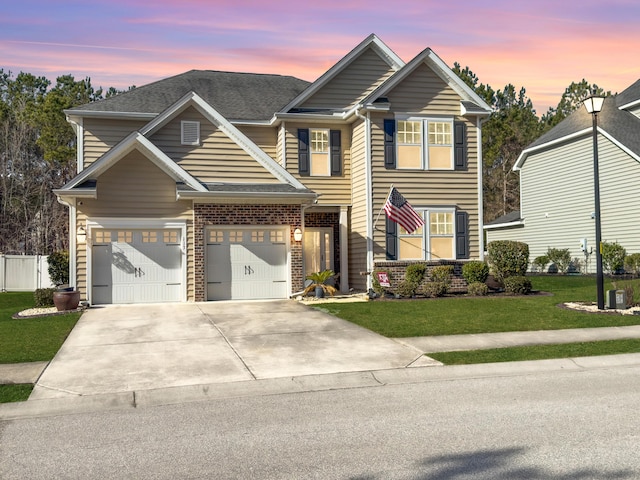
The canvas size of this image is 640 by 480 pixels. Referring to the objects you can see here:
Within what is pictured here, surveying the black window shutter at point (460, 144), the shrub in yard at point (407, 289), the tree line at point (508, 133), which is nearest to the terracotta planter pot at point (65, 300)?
the shrub in yard at point (407, 289)

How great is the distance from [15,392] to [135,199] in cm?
1149

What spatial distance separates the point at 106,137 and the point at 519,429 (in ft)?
61.7

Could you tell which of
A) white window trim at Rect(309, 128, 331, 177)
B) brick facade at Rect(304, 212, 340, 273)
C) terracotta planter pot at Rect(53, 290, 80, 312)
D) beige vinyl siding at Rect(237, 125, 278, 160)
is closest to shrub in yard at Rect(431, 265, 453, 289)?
brick facade at Rect(304, 212, 340, 273)

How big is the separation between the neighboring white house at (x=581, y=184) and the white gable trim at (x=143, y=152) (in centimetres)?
1816

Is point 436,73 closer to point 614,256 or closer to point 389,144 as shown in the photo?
point 389,144

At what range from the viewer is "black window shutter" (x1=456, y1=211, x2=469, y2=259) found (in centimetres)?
2245

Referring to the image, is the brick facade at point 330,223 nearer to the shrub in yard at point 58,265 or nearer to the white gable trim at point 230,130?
the white gable trim at point 230,130

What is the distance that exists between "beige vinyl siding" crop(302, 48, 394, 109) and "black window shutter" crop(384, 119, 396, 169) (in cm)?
217

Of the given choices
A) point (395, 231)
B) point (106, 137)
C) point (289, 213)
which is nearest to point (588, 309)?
point (395, 231)

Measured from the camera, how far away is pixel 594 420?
668 centimetres

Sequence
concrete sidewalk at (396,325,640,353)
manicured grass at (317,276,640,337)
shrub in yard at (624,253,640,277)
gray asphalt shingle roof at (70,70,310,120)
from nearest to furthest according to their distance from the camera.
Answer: concrete sidewalk at (396,325,640,353) → manicured grass at (317,276,640,337) → gray asphalt shingle roof at (70,70,310,120) → shrub in yard at (624,253,640,277)

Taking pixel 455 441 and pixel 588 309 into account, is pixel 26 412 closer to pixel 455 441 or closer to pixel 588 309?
pixel 455 441

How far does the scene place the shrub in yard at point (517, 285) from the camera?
20484 mm

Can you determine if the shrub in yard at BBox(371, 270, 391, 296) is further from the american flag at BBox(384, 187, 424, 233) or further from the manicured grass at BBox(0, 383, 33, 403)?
the manicured grass at BBox(0, 383, 33, 403)
